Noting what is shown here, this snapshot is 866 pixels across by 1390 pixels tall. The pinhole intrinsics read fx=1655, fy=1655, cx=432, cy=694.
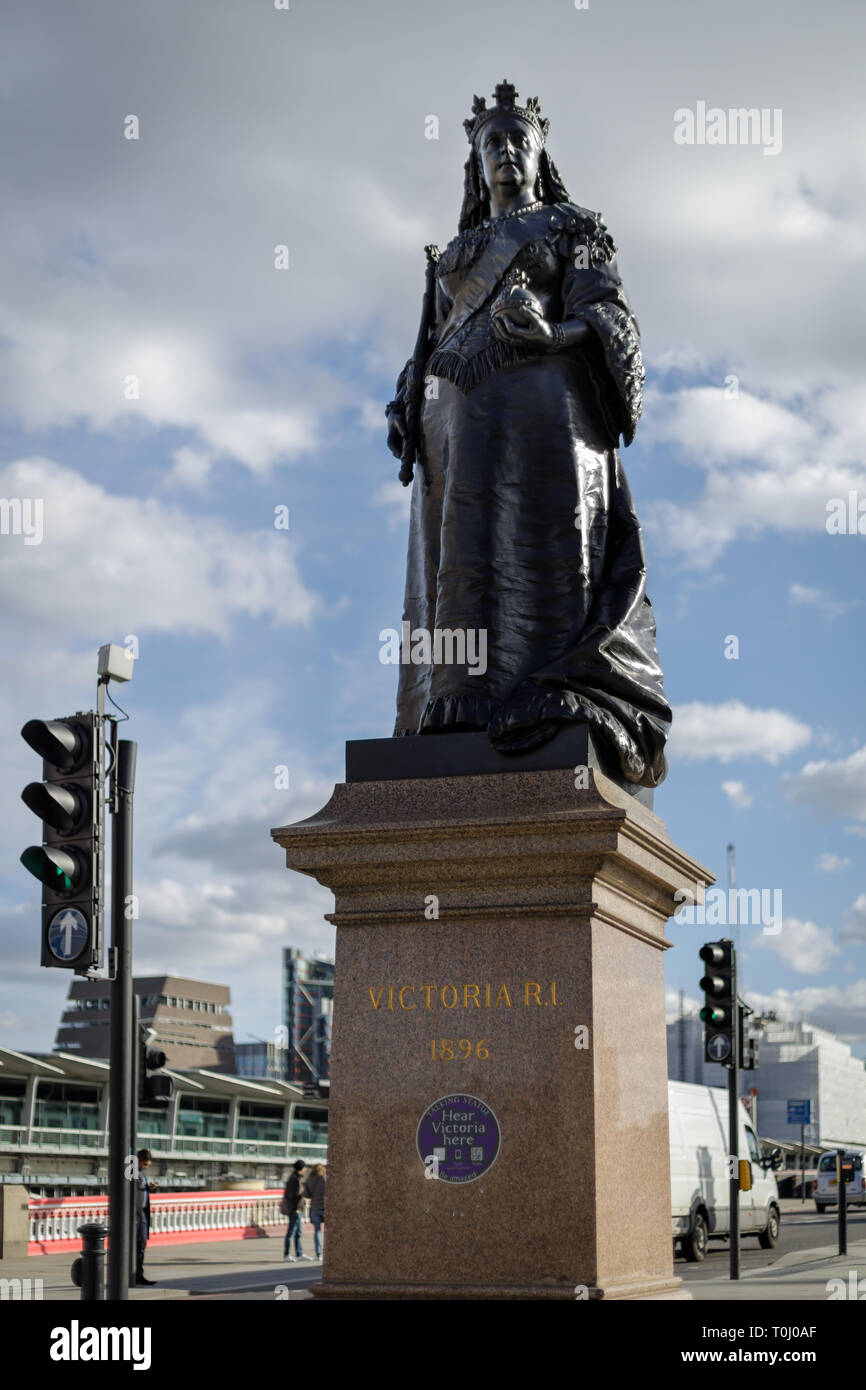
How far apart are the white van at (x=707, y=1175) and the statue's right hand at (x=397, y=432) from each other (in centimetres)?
1769

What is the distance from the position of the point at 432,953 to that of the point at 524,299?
3338mm

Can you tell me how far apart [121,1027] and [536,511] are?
238 inches

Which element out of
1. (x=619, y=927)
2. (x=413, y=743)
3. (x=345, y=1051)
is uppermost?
(x=413, y=743)

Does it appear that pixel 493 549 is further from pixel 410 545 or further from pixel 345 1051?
pixel 345 1051

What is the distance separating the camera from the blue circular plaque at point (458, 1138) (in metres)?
7.05

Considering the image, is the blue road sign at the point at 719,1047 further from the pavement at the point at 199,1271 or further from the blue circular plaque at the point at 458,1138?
the blue circular plaque at the point at 458,1138

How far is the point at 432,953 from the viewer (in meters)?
A: 7.40

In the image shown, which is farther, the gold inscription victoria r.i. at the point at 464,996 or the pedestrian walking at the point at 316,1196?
the pedestrian walking at the point at 316,1196

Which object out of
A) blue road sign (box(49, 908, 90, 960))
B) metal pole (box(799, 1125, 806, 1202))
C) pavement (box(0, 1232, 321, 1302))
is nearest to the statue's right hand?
blue road sign (box(49, 908, 90, 960))

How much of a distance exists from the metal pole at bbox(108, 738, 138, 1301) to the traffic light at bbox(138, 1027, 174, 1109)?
2940mm

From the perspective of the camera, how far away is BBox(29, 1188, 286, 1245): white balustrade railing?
28109 mm

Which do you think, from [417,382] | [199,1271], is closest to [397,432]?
[417,382]

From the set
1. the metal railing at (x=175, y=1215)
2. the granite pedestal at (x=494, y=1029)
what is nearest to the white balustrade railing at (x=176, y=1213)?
the metal railing at (x=175, y=1215)
